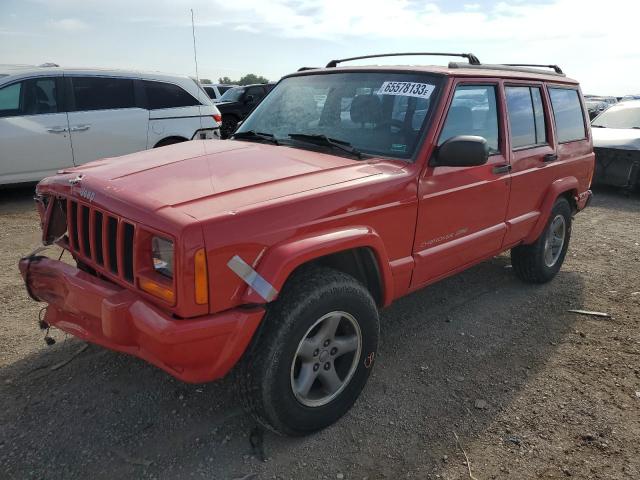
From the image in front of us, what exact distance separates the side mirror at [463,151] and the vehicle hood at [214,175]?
0.41 meters

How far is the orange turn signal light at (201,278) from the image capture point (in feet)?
6.71

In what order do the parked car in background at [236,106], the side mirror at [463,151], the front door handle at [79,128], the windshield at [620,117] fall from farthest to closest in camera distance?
the parked car in background at [236,106], the windshield at [620,117], the front door handle at [79,128], the side mirror at [463,151]

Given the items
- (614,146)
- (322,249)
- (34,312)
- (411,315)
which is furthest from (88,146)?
(614,146)

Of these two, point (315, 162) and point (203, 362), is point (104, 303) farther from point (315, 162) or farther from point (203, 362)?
point (315, 162)

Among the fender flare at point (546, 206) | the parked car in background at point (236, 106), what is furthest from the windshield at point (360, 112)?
the parked car in background at point (236, 106)

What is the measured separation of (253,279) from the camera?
2.18 m

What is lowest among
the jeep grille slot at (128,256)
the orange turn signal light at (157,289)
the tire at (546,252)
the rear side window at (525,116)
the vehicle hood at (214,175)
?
the tire at (546,252)

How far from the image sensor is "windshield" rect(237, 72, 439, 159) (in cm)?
308

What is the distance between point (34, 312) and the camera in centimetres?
377

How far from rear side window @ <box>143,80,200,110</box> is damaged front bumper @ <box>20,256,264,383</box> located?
5.89 metres

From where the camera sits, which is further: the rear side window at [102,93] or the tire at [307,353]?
the rear side window at [102,93]

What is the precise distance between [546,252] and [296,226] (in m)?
3.21

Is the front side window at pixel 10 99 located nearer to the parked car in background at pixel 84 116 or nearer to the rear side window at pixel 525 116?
the parked car in background at pixel 84 116

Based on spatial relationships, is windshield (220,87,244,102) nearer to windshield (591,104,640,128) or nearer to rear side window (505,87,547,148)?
windshield (591,104,640,128)
